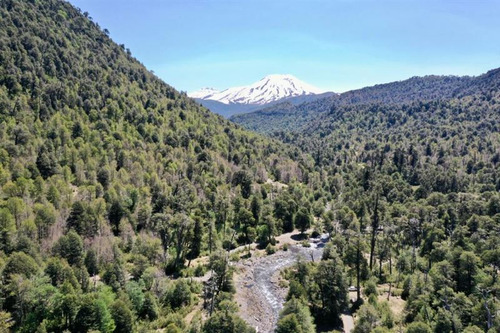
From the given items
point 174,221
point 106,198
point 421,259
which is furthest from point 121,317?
point 421,259

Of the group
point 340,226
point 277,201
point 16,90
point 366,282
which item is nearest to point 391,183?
point 340,226

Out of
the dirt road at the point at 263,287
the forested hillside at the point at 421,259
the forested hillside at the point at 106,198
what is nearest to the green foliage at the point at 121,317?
the forested hillside at the point at 106,198

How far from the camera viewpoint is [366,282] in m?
71.0

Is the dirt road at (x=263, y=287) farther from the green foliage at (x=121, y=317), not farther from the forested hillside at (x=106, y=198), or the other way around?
the green foliage at (x=121, y=317)

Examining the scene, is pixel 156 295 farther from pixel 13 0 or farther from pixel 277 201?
→ pixel 13 0

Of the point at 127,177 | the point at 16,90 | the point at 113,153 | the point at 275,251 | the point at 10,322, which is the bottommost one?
the point at 275,251

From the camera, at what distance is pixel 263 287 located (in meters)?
79.8

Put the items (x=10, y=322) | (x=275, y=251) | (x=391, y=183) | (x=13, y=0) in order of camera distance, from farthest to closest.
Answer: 1. (x=13, y=0)
2. (x=391, y=183)
3. (x=275, y=251)
4. (x=10, y=322)

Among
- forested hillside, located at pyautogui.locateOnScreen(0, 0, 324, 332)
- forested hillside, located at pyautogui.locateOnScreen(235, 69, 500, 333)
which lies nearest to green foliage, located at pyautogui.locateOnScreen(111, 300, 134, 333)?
forested hillside, located at pyautogui.locateOnScreen(0, 0, 324, 332)

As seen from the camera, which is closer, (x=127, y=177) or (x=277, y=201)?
(x=127, y=177)

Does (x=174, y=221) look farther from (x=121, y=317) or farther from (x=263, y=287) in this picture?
(x=121, y=317)

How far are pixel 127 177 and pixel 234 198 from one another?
41.3 meters

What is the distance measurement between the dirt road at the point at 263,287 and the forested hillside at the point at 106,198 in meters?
5.72

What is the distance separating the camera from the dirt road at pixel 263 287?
213ft
